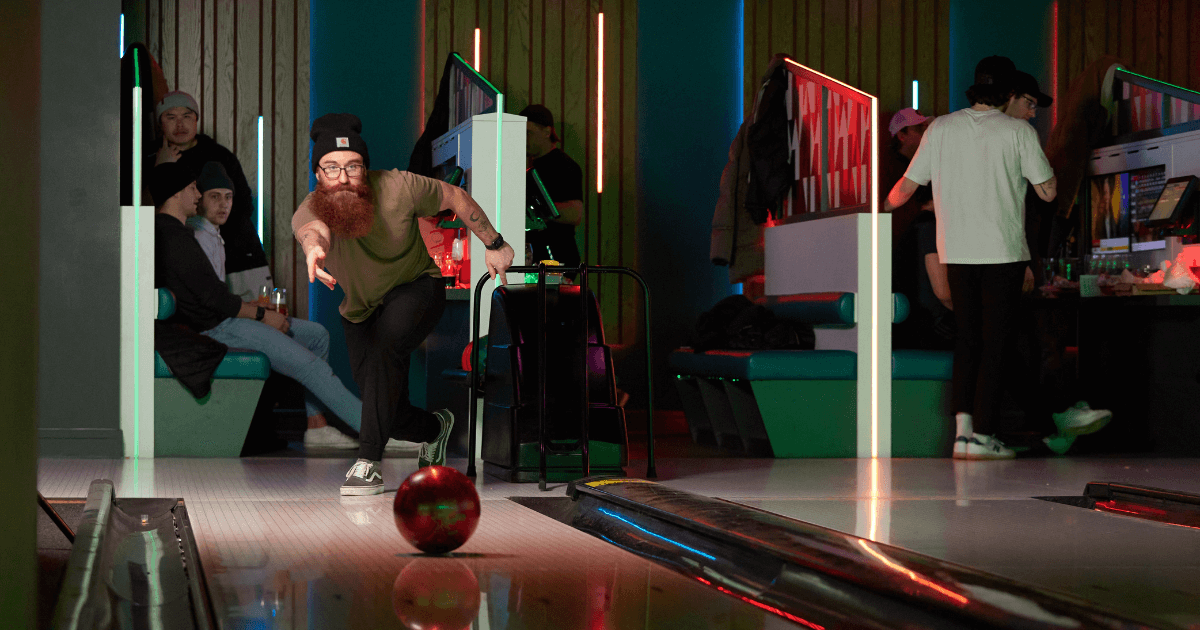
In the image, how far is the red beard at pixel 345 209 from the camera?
3799 mm

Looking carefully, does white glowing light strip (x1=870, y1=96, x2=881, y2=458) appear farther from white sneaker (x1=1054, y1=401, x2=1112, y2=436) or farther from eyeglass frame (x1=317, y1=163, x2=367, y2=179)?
eyeglass frame (x1=317, y1=163, x2=367, y2=179)

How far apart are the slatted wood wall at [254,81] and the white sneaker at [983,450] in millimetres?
4163

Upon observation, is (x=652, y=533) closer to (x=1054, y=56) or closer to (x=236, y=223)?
(x=236, y=223)

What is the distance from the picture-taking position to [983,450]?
5215 millimetres

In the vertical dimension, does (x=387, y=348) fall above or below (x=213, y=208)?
below

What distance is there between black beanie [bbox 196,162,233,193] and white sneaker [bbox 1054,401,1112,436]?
4436 mm

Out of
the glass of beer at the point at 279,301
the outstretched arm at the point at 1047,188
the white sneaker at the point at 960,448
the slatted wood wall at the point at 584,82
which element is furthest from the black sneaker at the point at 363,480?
the slatted wood wall at the point at 584,82

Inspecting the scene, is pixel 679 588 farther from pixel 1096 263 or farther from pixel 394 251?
pixel 1096 263

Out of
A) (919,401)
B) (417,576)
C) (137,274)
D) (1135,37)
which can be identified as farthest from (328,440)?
(1135,37)

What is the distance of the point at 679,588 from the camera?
219cm

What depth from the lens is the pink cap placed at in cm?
712

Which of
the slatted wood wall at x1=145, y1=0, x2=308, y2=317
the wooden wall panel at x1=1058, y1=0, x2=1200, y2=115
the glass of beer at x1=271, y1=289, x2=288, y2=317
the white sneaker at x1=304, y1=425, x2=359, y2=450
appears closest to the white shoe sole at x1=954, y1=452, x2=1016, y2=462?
the white sneaker at x1=304, y1=425, x2=359, y2=450

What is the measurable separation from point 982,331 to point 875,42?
348cm

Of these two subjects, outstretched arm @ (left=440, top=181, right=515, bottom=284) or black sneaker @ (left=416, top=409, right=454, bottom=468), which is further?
black sneaker @ (left=416, top=409, right=454, bottom=468)
